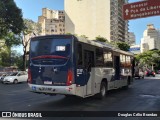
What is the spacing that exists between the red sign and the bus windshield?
18.9ft

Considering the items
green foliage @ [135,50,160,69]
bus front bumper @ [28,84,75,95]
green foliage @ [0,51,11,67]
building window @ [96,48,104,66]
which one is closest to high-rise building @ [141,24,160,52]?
building window @ [96,48,104,66]

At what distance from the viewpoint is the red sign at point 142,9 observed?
15.7 meters

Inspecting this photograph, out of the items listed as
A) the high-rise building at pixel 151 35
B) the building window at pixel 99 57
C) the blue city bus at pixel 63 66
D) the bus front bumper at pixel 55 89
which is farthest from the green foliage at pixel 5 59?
the bus front bumper at pixel 55 89

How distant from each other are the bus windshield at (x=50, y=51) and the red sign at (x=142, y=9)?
576 cm

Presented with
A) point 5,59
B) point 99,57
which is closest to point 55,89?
point 99,57

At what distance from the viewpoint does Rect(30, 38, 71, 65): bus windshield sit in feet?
39.5

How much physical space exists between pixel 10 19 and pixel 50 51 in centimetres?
2783

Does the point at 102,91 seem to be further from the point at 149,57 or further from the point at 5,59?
the point at 149,57

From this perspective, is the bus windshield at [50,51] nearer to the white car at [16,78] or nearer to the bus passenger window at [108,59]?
the bus passenger window at [108,59]

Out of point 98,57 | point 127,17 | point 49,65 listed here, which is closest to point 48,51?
point 49,65

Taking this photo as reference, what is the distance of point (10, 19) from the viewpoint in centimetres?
3856

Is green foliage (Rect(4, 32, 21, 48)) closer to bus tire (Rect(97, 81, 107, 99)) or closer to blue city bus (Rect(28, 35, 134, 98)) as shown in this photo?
bus tire (Rect(97, 81, 107, 99))

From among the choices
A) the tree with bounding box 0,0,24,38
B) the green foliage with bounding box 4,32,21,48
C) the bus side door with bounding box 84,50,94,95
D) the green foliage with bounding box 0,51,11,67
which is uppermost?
the tree with bounding box 0,0,24,38

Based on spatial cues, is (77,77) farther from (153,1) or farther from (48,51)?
(153,1)
